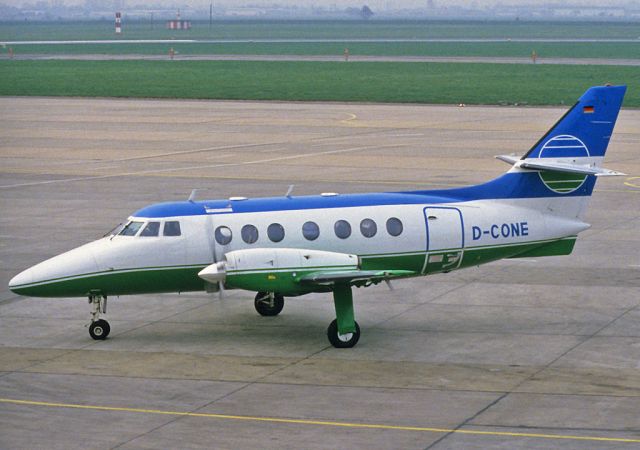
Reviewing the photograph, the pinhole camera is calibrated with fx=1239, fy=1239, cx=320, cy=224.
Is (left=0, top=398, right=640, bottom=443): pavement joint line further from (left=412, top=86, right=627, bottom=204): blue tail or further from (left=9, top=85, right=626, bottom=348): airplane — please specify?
(left=412, top=86, right=627, bottom=204): blue tail

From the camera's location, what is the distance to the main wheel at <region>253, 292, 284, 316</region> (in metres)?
27.9

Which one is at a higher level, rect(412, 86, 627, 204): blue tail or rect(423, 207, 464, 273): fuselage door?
rect(412, 86, 627, 204): blue tail

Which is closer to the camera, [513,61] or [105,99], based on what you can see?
[105,99]

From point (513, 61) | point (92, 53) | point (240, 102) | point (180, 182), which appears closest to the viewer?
point (180, 182)

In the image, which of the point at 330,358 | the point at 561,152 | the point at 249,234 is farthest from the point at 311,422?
the point at 561,152

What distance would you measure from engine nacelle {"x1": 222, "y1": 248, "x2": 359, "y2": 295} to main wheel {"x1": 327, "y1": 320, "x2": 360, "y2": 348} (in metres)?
0.95

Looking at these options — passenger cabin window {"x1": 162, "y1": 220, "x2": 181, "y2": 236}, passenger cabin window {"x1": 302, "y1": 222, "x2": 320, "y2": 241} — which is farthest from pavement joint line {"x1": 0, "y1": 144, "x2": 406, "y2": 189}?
passenger cabin window {"x1": 302, "y1": 222, "x2": 320, "y2": 241}

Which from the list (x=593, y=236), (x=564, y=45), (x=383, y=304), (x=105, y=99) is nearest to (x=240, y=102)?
(x=105, y=99)

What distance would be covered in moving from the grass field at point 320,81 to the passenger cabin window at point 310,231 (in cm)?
6037

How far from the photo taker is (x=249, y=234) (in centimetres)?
2570

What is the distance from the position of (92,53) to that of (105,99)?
6966 cm

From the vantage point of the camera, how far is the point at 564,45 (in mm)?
182875

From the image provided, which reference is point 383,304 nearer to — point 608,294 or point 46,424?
point 608,294

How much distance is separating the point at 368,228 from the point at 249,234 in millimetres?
2552
